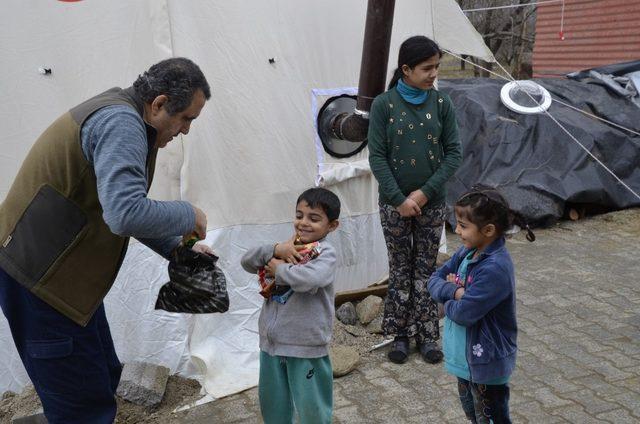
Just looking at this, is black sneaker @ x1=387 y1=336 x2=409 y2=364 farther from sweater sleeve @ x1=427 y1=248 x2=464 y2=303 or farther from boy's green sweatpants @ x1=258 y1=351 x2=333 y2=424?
sweater sleeve @ x1=427 y1=248 x2=464 y2=303

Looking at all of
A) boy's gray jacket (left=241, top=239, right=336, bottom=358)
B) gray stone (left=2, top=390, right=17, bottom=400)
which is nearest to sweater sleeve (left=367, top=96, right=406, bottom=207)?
boy's gray jacket (left=241, top=239, right=336, bottom=358)

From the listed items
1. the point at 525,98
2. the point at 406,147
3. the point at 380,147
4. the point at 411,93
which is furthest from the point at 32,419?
the point at 525,98

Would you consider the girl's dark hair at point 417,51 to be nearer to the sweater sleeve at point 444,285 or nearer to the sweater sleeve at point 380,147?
the sweater sleeve at point 380,147

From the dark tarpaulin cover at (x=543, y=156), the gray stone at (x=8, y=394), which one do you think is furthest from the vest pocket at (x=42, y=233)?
the dark tarpaulin cover at (x=543, y=156)

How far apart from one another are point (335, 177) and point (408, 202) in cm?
96

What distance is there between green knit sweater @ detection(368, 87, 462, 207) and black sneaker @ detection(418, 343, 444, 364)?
942mm

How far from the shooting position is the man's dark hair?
245 cm

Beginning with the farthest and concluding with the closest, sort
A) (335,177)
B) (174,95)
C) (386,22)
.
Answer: (335,177)
(386,22)
(174,95)

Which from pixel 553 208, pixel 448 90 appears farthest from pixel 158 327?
pixel 448 90

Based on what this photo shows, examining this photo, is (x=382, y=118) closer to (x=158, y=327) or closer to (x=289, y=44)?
(x=289, y=44)

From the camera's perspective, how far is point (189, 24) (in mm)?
4113

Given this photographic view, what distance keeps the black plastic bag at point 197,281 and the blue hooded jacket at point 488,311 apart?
2.97 feet

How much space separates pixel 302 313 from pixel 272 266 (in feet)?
0.80

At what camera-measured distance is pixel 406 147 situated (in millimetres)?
4211
